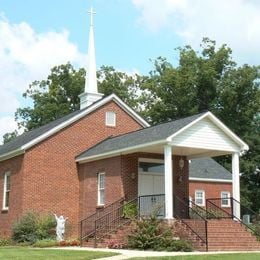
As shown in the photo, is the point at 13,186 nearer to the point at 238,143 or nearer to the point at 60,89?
the point at 238,143

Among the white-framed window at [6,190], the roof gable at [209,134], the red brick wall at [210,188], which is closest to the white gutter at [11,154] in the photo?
the white-framed window at [6,190]

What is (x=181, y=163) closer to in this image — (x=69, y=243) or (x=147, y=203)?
(x=147, y=203)

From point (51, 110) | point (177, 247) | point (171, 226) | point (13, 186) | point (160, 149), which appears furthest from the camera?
point (51, 110)

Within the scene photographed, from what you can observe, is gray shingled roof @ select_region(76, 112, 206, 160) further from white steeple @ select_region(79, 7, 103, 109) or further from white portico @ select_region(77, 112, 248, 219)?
white steeple @ select_region(79, 7, 103, 109)

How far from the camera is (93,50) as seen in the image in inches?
1444

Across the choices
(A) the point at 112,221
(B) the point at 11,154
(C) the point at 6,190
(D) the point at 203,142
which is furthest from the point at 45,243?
(D) the point at 203,142

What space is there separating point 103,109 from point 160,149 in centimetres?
733

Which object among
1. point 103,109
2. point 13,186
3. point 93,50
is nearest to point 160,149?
point 103,109

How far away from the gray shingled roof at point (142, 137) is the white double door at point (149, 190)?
1864mm

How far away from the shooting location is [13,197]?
2936 centimetres

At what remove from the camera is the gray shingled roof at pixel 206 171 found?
3900 cm

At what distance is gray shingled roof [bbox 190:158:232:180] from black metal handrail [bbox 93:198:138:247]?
14.1m

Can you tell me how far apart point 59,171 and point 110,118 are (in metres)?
4.59

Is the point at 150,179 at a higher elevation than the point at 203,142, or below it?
below
